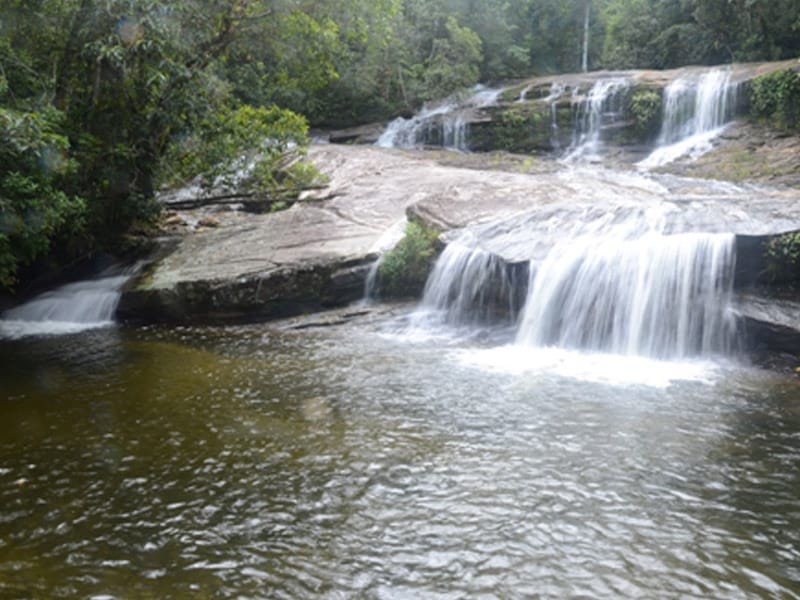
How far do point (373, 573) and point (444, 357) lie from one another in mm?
4760

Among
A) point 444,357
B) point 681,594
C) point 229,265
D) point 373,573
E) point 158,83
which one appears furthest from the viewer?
point 229,265

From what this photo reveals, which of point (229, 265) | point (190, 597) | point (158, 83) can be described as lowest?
point (190, 597)

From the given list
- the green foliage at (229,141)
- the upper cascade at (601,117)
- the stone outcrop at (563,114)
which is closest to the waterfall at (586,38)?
the stone outcrop at (563,114)

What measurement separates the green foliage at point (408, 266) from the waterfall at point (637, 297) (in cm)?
238

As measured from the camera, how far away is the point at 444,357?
26.4ft

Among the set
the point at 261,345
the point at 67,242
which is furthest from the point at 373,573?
the point at 67,242

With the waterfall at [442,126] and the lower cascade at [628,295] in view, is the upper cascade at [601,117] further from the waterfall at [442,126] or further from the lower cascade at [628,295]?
the lower cascade at [628,295]

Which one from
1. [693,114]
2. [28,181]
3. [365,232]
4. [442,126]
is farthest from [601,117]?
[28,181]

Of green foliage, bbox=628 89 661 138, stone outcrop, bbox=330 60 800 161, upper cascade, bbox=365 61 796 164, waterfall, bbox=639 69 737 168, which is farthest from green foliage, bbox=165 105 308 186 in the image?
green foliage, bbox=628 89 661 138

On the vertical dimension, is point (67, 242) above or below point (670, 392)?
above

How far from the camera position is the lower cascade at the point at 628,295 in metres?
7.84

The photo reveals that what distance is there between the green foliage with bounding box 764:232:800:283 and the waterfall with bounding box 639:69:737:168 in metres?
12.1

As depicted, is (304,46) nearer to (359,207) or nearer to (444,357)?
(359,207)

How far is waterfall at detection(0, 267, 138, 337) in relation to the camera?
1135cm
